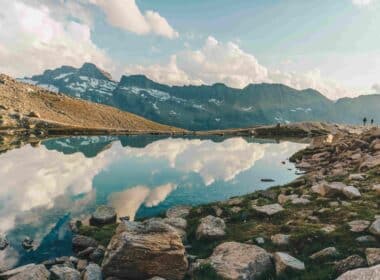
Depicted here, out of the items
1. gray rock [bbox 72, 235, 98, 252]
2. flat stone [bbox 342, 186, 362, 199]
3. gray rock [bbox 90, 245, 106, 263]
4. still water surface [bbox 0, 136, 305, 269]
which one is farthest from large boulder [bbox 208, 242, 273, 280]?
still water surface [bbox 0, 136, 305, 269]

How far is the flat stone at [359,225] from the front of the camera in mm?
25938

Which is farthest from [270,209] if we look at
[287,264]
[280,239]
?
[287,264]

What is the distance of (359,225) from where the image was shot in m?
26.6

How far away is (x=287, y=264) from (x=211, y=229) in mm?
9653

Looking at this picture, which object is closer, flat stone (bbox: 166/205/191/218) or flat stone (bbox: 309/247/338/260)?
flat stone (bbox: 309/247/338/260)

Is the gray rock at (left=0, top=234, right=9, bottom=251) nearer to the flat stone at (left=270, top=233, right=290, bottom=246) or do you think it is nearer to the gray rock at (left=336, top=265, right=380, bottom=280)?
the flat stone at (left=270, top=233, right=290, bottom=246)

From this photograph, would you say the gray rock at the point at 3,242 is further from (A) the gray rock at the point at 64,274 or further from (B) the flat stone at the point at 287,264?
(B) the flat stone at the point at 287,264

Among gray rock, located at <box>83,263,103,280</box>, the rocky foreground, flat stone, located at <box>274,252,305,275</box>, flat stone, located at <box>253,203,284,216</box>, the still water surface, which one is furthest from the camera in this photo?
the still water surface

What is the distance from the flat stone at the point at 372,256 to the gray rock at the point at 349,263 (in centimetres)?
39

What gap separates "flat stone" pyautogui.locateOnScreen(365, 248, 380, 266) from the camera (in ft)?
66.0

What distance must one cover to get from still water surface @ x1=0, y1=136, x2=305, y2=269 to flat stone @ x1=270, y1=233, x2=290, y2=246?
18988 millimetres

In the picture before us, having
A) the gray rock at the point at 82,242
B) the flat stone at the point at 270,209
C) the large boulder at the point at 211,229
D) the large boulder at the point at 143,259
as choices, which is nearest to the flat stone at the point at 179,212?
the large boulder at the point at 211,229

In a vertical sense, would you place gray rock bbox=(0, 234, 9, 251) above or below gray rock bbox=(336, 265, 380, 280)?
below

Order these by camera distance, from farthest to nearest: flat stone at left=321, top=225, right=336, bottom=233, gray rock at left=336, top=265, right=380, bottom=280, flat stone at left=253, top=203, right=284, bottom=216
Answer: flat stone at left=253, top=203, right=284, bottom=216, flat stone at left=321, top=225, right=336, bottom=233, gray rock at left=336, top=265, right=380, bottom=280
